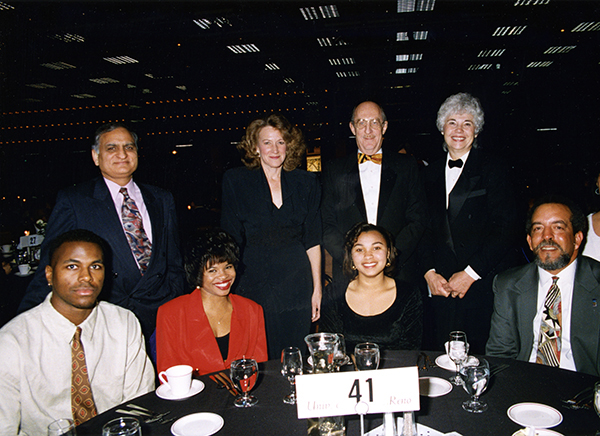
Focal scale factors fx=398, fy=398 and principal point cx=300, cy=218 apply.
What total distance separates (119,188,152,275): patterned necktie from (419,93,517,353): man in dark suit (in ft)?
5.94

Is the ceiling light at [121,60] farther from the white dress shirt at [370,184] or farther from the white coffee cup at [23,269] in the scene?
the white dress shirt at [370,184]

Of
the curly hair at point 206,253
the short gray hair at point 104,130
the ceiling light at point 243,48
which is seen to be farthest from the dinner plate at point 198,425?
the ceiling light at point 243,48

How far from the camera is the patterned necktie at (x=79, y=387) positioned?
1662 millimetres

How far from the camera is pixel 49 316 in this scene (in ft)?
5.43

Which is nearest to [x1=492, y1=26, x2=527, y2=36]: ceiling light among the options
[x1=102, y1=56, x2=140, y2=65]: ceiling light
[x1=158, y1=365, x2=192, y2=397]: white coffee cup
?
[x1=102, y1=56, x2=140, y2=65]: ceiling light

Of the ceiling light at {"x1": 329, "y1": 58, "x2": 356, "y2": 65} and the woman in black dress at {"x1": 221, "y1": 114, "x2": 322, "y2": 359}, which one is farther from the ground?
the ceiling light at {"x1": 329, "y1": 58, "x2": 356, "y2": 65}

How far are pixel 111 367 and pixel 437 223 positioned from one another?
2007 mm

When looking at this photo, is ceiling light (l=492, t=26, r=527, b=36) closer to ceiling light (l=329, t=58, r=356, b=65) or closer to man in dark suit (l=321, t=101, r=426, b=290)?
ceiling light (l=329, t=58, r=356, b=65)

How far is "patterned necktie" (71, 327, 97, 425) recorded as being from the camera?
1.66 m

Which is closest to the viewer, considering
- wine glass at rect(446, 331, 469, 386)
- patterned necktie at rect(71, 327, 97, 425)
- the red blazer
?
wine glass at rect(446, 331, 469, 386)

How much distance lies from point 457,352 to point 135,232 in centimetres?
183

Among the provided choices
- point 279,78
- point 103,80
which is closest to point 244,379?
point 279,78

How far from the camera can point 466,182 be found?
2.48 metres

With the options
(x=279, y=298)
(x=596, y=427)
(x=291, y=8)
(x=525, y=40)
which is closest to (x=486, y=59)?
(x=525, y=40)
